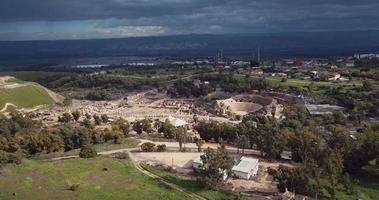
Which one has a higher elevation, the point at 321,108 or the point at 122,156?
the point at 122,156

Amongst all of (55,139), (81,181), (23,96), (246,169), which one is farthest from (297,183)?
(23,96)

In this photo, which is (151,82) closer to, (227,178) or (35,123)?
(35,123)

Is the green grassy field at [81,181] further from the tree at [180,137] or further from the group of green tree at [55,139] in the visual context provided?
the tree at [180,137]

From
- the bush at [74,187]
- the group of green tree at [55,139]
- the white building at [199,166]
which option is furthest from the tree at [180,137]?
the bush at [74,187]

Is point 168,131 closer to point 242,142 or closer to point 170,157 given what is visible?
point 170,157

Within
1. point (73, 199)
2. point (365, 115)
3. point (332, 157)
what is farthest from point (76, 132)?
point (365, 115)

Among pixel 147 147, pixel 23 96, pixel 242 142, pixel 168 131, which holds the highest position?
pixel 242 142
